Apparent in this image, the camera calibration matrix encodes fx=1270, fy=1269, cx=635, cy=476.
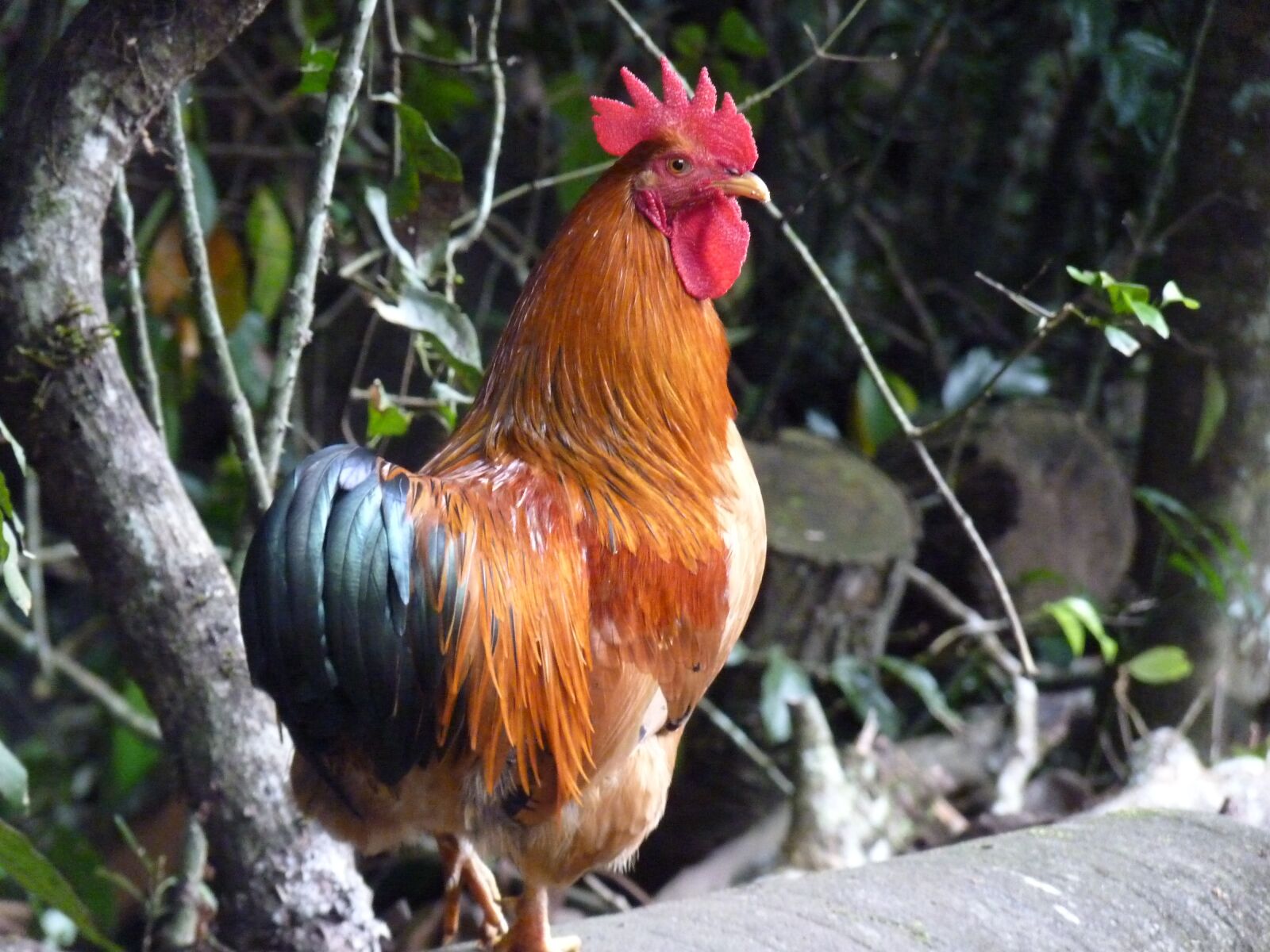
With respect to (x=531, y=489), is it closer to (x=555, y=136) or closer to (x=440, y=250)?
(x=440, y=250)

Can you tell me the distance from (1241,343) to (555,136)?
7.60ft

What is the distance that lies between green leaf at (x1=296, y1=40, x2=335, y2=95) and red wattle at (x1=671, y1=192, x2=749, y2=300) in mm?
725

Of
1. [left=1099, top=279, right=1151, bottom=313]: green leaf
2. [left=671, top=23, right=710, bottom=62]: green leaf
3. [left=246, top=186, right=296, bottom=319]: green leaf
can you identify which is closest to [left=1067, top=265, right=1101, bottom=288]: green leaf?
[left=1099, top=279, right=1151, bottom=313]: green leaf

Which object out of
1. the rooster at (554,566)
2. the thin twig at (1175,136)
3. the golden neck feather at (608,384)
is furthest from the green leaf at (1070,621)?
the golden neck feather at (608,384)

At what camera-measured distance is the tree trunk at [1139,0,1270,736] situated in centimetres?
313

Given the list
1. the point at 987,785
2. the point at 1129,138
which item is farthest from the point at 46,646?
the point at 1129,138

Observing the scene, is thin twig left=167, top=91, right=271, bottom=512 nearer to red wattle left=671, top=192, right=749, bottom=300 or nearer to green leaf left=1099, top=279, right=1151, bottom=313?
red wattle left=671, top=192, right=749, bottom=300

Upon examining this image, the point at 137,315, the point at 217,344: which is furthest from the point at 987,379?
the point at 137,315

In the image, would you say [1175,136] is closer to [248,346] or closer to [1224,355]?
[1224,355]

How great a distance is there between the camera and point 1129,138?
4.51 meters

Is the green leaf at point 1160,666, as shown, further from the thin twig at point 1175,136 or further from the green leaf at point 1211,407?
the thin twig at point 1175,136

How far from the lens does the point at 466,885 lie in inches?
88.7

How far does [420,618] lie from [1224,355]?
2.52 metres

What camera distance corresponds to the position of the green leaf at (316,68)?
227cm
